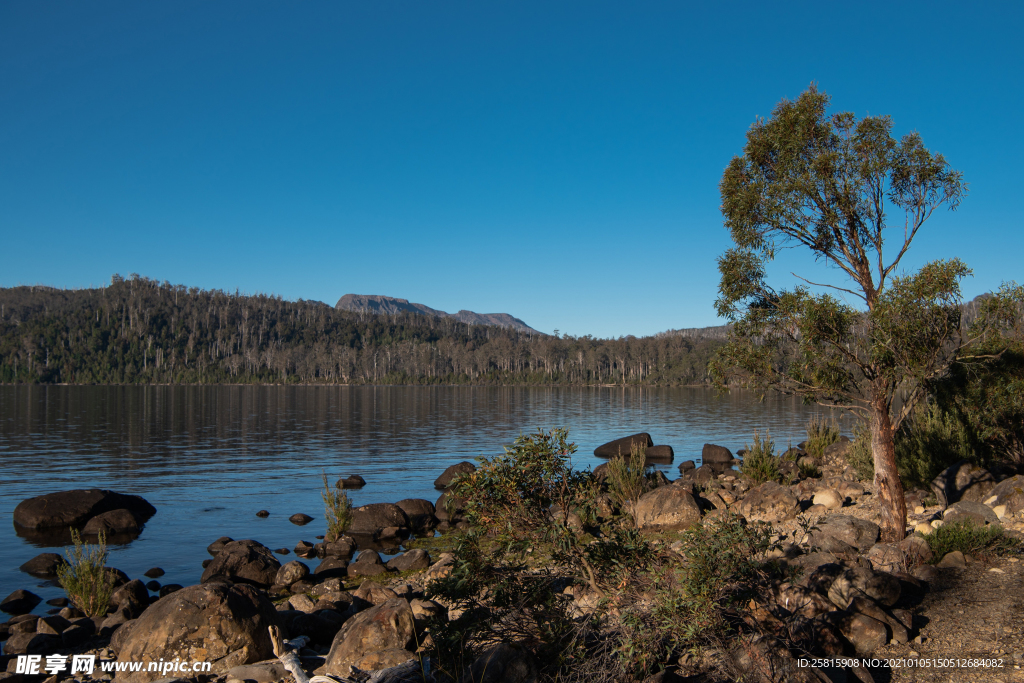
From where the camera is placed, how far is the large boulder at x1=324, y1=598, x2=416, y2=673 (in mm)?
8320

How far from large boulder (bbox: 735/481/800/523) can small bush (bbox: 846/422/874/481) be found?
4895mm

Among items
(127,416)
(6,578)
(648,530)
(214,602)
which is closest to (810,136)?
(648,530)

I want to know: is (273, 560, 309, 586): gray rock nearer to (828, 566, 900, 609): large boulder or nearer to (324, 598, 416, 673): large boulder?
(324, 598, 416, 673): large boulder

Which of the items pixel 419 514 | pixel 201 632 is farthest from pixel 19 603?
pixel 419 514

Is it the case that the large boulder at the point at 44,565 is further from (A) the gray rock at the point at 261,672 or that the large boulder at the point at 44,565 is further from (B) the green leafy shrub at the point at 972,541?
(B) the green leafy shrub at the point at 972,541

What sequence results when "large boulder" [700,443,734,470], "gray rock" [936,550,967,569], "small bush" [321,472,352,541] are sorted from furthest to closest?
"large boulder" [700,443,734,470], "small bush" [321,472,352,541], "gray rock" [936,550,967,569]

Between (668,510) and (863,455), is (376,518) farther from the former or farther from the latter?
(863,455)

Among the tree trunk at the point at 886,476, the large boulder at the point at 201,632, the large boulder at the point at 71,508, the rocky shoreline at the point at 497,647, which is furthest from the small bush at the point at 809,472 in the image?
the large boulder at the point at 71,508

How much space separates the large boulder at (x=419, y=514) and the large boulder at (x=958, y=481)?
14.8 meters

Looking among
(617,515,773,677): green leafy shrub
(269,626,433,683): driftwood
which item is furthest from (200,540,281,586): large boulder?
(617,515,773,677): green leafy shrub

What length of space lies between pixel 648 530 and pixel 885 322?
811 cm

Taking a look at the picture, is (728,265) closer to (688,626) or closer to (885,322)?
(885,322)

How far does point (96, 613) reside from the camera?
41.4 ft

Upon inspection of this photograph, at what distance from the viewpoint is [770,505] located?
16.5 meters
